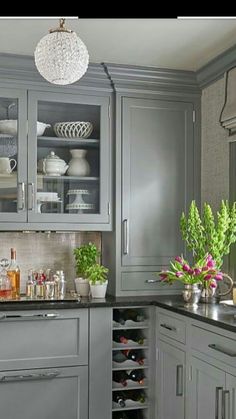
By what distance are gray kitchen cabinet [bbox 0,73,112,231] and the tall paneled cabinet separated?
0.36ft

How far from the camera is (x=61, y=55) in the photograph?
1.86m

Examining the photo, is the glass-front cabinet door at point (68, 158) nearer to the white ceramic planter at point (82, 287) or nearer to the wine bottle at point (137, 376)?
the white ceramic planter at point (82, 287)

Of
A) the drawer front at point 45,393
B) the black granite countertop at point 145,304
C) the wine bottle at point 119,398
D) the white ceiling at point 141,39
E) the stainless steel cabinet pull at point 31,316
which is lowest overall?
the wine bottle at point 119,398

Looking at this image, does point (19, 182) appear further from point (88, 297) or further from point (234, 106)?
point (234, 106)

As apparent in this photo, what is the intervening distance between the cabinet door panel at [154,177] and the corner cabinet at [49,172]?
15cm

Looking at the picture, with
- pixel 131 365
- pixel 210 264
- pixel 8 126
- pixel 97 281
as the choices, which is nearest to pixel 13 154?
pixel 8 126

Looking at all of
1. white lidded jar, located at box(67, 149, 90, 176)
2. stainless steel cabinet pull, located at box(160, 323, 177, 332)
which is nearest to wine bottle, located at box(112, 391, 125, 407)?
stainless steel cabinet pull, located at box(160, 323, 177, 332)

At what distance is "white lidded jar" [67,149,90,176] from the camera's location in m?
3.04

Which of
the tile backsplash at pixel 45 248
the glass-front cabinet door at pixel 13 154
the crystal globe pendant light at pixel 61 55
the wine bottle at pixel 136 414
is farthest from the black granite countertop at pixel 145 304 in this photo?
the crystal globe pendant light at pixel 61 55

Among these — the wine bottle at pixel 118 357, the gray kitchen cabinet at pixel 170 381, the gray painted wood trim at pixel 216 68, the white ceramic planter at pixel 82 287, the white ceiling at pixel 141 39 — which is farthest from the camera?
the white ceramic planter at pixel 82 287

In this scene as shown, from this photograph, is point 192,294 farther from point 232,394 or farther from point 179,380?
point 232,394

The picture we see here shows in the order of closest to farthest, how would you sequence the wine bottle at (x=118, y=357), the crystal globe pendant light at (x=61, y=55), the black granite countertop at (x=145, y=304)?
1. the crystal globe pendant light at (x=61, y=55)
2. the black granite countertop at (x=145, y=304)
3. the wine bottle at (x=118, y=357)

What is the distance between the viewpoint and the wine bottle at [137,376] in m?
2.91

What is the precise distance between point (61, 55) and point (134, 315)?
5.61ft
